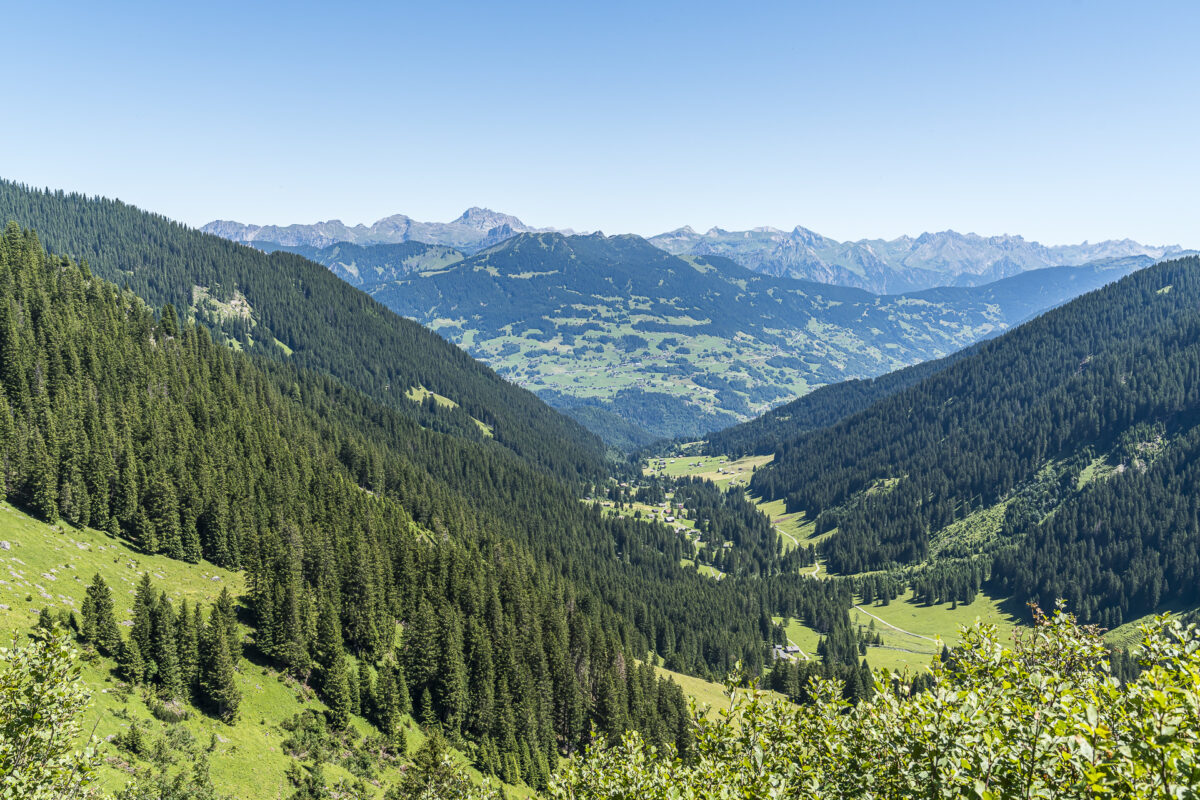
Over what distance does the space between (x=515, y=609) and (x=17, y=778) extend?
9537 centimetres

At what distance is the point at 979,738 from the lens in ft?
52.2

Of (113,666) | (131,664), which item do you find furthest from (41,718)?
(113,666)

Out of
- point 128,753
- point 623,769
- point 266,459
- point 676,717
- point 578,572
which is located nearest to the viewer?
point 623,769

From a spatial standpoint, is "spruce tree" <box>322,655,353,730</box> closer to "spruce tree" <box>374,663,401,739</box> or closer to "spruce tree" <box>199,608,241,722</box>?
"spruce tree" <box>374,663,401,739</box>

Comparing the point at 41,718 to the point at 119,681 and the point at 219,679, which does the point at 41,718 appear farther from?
the point at 219,679

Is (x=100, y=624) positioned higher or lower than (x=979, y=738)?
lower

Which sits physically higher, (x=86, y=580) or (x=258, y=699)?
(x=86, y=580)

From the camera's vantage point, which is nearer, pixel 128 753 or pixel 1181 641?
pixel 1181 641

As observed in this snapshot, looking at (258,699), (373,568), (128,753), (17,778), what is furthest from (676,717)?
(17,778)

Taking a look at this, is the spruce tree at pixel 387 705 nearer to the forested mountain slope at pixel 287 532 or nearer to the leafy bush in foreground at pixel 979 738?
the forested mountain slope at pixel 287 532

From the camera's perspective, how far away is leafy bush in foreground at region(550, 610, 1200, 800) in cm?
1351

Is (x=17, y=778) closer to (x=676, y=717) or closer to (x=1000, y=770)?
(x=1000, y=770)

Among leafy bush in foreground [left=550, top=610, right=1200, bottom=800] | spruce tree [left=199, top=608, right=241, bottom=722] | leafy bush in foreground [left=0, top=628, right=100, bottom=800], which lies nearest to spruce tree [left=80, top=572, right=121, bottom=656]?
spruce tree [left=199, top=608, right=241, bottom=722]

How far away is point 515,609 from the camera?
11431 centimetres
